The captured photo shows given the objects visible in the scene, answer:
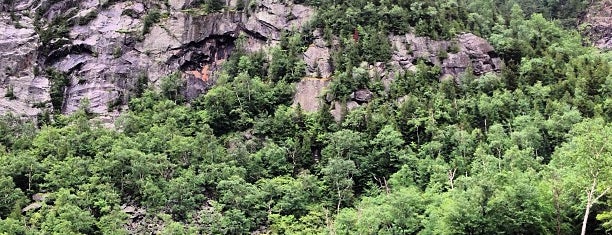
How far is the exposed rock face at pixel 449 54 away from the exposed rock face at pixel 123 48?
18436 millimetres

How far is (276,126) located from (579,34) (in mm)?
65116

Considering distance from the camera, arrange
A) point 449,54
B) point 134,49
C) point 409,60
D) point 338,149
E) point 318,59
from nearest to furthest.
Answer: point 338,149 < point 409,60 < point 449,54 < point 318,59 < point 134,49

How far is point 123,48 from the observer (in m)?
107

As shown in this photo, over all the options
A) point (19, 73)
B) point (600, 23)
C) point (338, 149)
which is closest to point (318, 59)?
point (338, 149)

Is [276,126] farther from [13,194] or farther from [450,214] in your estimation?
[450,214]

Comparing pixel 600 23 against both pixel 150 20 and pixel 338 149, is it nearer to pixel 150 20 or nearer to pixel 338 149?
pixel 338 149

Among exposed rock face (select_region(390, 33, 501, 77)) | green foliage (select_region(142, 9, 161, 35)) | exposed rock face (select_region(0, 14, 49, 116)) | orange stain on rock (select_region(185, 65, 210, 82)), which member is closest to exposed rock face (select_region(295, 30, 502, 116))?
exposed rock face (select_region(390, 33, 501, 77))

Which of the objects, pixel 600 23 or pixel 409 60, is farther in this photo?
pixel 600 23

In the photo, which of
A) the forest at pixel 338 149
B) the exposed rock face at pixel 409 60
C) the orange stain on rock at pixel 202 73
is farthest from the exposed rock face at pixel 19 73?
the exposed rock face at pixel 409 60

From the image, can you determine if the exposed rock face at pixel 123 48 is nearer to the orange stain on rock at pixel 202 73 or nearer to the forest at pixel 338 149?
the orange stain on rock at pixel 202 73

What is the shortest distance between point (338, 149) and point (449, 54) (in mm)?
29760

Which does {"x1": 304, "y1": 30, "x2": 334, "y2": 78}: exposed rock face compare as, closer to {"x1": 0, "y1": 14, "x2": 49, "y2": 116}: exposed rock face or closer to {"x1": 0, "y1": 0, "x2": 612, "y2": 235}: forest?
{"x1": 0, "y1": 0, "x2": 612, "y2": 235}: forest

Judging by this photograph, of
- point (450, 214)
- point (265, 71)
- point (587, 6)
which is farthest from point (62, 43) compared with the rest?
point (587, 6)

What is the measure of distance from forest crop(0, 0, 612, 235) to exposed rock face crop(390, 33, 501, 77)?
1.92 metres
